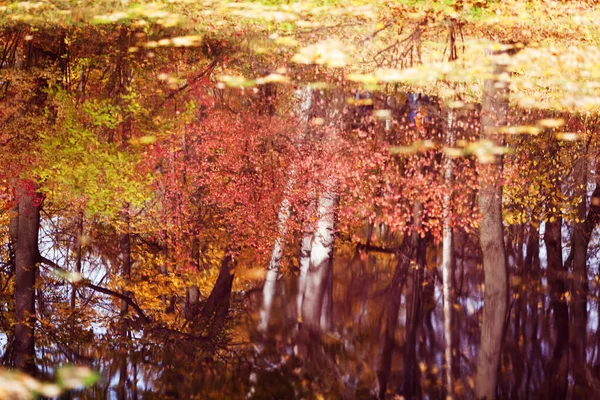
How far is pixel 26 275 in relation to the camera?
1192 cm

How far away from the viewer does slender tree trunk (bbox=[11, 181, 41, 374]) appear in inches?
384

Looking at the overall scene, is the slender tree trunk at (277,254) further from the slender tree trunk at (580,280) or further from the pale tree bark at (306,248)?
the slender tree trunk at (580,280)

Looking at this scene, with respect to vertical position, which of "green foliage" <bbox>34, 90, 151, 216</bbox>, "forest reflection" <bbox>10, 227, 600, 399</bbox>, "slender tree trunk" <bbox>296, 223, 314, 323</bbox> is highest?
"green foliage" <bbox>34, 90, 151, 216</bbox>

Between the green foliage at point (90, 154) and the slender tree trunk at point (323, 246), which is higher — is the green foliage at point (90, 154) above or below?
above

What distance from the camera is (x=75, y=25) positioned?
12.1m

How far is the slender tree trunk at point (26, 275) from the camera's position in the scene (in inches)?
384

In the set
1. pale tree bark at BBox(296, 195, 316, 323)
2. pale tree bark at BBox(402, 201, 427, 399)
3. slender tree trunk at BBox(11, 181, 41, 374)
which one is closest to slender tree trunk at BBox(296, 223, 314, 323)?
pale tree bark at BBox(296, 195, 316, 323)

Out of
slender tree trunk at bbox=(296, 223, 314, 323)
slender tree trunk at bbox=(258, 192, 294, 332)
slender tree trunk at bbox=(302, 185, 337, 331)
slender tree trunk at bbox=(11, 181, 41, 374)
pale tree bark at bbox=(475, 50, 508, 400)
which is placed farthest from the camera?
slender tree trunk at bbox=(302, 185, 337, 331)

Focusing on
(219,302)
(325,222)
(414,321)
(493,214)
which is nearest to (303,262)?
(325,222)

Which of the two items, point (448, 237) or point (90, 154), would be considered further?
point (90, 154)

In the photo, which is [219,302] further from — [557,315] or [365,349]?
[557,315]

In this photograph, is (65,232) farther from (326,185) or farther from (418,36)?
(418,36)

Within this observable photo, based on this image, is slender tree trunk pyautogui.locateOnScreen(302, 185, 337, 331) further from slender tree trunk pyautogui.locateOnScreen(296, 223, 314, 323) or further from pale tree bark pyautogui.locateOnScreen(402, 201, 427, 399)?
pale tree bark pyautogui.locateOnScreen(402, 201, 427, 399)

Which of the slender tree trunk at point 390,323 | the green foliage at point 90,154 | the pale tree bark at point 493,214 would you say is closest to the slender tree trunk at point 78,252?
the green foliage at point 90,154
